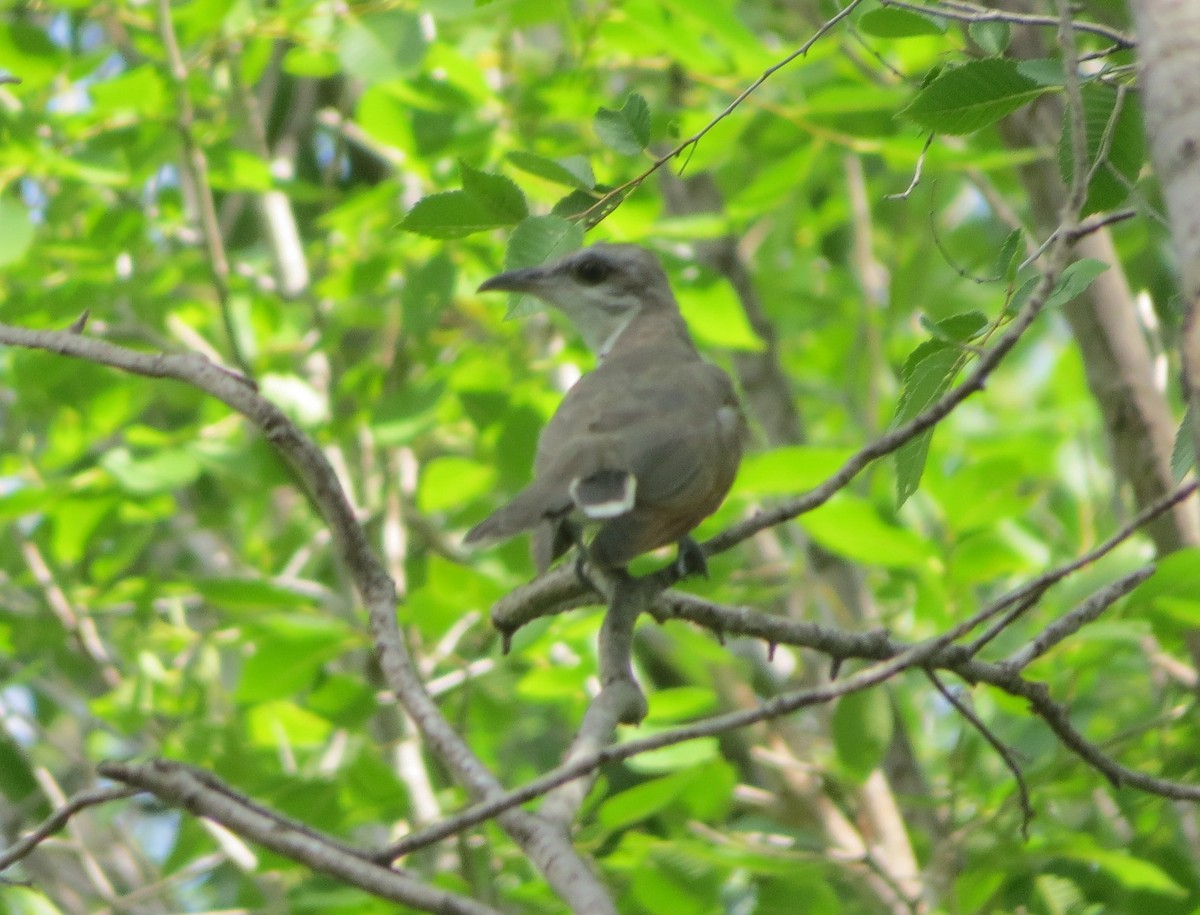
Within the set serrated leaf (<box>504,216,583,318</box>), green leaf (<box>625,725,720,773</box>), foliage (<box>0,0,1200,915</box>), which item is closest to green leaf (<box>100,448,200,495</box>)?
foliage (<box>0,0,1200,915</box>)

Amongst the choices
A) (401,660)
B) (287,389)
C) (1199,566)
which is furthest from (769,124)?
(401,660)

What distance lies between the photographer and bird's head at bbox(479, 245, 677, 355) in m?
5.10

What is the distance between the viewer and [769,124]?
5445 millimetres

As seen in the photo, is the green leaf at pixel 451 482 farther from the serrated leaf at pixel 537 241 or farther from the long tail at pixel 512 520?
the serrated leaf at pixel 537 241

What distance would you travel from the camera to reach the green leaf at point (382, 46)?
14.5 feet

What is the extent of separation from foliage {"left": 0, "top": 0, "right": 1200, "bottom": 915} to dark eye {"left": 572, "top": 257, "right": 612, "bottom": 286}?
0.76ft

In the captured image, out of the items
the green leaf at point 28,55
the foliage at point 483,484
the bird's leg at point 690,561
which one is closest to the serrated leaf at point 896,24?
the foliage at point 483,484

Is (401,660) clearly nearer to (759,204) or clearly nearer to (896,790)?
(759,204)

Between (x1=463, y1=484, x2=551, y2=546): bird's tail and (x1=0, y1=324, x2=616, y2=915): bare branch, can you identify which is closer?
(x1=0, y1=324, x2=616, y2=915): bare branch

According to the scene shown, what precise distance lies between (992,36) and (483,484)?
3342 mm

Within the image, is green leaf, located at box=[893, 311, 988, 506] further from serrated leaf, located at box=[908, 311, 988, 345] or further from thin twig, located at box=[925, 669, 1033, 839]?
thin twig, located at box=[925, 669, 1033, 839]

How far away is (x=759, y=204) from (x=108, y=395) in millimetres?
2469

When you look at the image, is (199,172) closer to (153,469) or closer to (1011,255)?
(153,469)

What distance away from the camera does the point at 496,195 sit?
2543 mm
